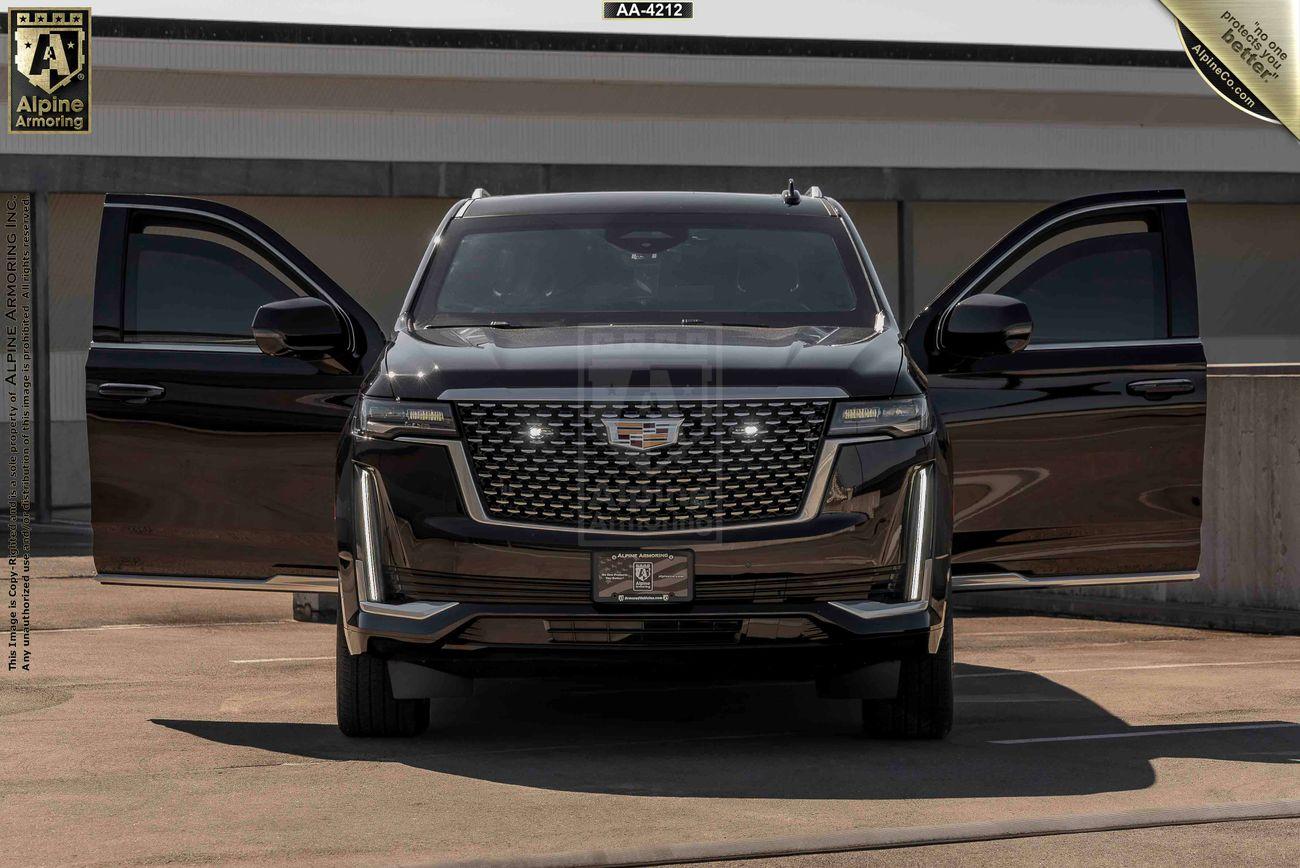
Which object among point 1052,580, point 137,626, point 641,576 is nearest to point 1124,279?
point 1052,580

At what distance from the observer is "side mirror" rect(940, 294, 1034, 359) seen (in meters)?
7.68

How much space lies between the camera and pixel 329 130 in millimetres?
25469

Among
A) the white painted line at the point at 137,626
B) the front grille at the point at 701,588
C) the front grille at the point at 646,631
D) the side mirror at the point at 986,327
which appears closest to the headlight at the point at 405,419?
the front grille at the point at 701,588

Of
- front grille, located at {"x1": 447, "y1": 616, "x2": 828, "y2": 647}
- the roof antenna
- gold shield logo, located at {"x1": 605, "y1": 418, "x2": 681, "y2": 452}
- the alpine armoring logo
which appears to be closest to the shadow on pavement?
front grille, located at {"x1": 447, "y1": 616, "x2": 828, "y2": 647}

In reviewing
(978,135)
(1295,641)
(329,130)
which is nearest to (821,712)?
(1295,641)

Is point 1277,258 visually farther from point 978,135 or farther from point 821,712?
point 821,712

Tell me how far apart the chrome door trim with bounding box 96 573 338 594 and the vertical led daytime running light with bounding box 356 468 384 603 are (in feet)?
3.29

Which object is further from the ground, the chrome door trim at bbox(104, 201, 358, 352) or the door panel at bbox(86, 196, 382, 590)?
the chrome door trim at bbox(104, 201, 358, 352)

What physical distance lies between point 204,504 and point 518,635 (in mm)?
1850

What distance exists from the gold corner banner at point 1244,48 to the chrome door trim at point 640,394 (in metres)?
23.9

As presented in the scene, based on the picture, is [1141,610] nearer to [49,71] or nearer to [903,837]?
[903,837]

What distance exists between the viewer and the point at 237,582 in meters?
7.84

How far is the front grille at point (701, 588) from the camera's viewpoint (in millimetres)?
6621

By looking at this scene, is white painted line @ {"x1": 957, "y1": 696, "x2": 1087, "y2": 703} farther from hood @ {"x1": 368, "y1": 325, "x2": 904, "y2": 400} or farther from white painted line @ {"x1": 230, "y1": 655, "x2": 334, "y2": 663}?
white painted line @ {"x1": 230, "y1": 655, "x2": 334, "y2": 663}
